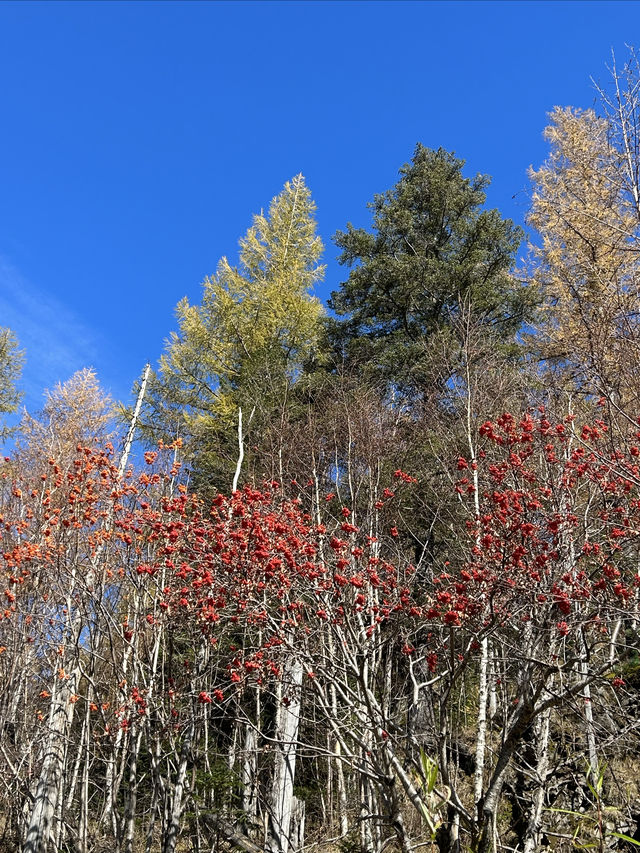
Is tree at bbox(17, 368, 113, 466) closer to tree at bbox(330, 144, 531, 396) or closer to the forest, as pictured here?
the forest

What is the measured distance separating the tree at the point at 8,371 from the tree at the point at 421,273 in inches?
394

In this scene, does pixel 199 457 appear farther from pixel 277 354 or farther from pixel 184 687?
pixel 184 687

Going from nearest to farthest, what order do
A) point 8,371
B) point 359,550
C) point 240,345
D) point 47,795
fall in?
point 359,550 → point 47,795 → point 240,345 → point 8,371

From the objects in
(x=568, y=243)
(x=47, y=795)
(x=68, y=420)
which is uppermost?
(x=568, y=243)

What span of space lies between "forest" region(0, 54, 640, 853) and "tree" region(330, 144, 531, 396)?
0.07 meters

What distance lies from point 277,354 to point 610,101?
9670 millimetres

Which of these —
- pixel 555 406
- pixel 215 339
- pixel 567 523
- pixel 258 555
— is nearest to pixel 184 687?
pixel 258 555

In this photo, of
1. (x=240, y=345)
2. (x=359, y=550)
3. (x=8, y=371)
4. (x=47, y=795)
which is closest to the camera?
(x=359, y=550)

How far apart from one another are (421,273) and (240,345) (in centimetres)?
449

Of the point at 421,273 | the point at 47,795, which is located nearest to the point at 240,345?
the point at 421,273

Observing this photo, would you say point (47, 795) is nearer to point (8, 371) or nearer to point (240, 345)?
point (240, 345)

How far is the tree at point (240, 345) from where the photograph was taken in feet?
43.2

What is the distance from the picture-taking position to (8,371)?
18391 millimetres

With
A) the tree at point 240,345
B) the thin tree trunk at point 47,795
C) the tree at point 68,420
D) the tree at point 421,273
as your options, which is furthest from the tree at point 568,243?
the tree at point 68,420
